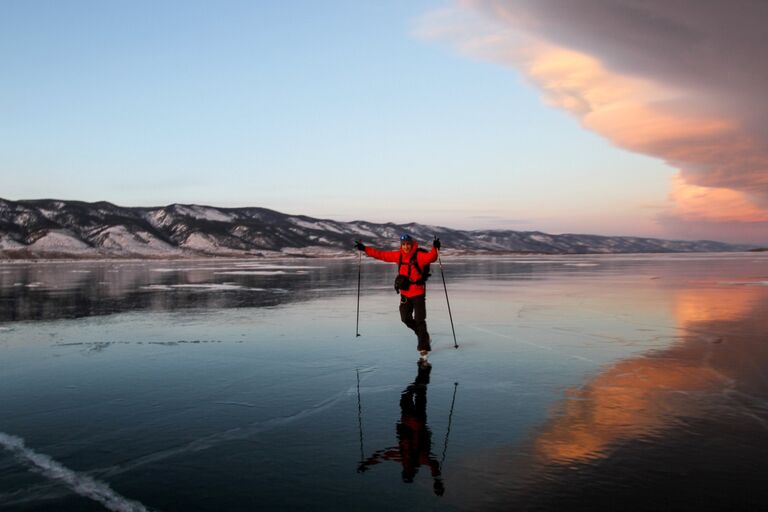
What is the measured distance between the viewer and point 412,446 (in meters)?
6.14

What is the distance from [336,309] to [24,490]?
14723mm

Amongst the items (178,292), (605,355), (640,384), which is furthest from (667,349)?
(178,292)

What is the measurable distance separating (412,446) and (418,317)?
17.4 feet

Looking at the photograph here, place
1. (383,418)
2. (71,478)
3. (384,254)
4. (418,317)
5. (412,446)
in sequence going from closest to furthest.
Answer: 1. (71,478)
2. (412,446)
3. (383,418)
4. (418,317)
5. (384,254)

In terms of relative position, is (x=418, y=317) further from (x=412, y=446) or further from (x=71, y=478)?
(x=71, y=478)

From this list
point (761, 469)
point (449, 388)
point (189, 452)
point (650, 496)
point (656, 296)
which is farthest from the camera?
point (656, 296)

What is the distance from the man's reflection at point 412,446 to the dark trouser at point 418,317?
2.64 m

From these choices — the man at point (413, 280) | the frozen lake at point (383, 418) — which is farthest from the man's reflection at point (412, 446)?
the man at point (413, 280)

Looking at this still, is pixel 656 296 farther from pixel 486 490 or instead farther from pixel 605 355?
pixel 486 490

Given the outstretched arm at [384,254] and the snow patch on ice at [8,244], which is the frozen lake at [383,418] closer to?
the outstretched arm at [384,254]

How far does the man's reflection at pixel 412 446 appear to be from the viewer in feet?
17.9

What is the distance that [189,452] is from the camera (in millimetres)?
5969

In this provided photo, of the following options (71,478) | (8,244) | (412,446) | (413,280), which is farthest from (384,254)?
(8,244)

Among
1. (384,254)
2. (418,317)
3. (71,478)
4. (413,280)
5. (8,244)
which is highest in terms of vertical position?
(384,254)
